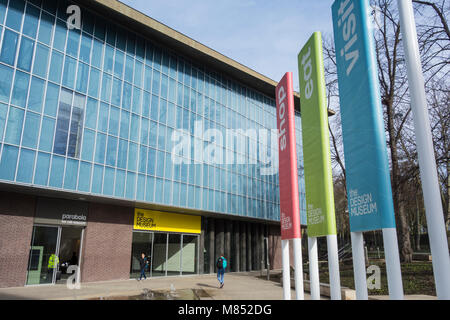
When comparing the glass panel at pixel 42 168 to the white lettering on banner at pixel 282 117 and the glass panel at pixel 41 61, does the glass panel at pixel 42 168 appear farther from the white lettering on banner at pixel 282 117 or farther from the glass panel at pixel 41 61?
the white lettering on banner at pixel 282 117

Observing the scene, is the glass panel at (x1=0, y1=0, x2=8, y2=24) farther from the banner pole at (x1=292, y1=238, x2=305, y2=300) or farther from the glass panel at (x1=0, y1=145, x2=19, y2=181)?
the banner pole at (x1=292, y1=238, x2=305, y2=300)

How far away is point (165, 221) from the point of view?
25.0 m

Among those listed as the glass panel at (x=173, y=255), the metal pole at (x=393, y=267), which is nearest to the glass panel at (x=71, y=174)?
the glass panel at (x=173, y=255)

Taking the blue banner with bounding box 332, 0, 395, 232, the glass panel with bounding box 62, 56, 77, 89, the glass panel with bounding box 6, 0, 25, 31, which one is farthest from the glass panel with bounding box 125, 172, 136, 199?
the blue banner with bounding box 332, 0, 395, 232

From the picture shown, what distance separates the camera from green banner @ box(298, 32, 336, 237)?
7.78 meters

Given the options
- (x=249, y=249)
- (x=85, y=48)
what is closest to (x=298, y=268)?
(x=85, y=48)

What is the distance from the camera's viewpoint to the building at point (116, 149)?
17.1 m

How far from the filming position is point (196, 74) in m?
27.7

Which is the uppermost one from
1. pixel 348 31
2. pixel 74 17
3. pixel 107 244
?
pixel 74 17

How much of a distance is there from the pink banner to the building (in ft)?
43.2

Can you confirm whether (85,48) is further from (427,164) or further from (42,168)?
(427,164)

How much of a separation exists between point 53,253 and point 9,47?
37.0 feet

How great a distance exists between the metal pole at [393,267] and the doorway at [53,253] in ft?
59.7
